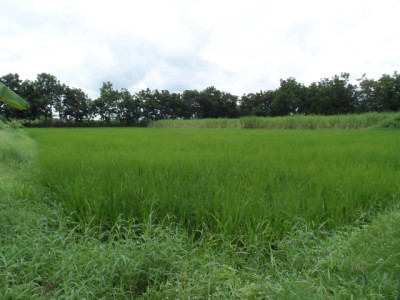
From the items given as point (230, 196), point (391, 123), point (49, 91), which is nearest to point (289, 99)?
point (391, 123)

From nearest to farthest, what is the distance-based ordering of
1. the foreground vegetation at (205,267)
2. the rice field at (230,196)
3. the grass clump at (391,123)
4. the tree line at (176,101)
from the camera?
the foreground vegetation at (205,267), the rice field at (230,196), the grass clump at (391,123), the tree line at (176,101)

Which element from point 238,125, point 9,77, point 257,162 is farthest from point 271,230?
point 9,77

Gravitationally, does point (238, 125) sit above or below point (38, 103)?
below

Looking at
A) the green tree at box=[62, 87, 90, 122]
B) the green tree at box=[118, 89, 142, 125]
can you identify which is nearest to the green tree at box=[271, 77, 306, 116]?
the green tree at box=[118, 89, 142, 125]

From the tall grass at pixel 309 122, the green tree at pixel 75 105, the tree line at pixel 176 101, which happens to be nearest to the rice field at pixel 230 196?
the tall grass at pixel 309 122

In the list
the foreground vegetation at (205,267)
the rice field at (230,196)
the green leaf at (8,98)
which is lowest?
the foreground vegetation at (205,267)

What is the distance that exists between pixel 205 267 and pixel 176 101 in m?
36.8

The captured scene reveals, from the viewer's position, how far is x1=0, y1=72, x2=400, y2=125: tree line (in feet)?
80.9

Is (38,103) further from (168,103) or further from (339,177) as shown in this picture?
(339,177)

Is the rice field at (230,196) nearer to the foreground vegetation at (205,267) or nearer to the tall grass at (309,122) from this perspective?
the foreground vegetation at (205,267)

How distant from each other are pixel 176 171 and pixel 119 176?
0.62 meters

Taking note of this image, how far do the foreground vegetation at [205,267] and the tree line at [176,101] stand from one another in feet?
88.7

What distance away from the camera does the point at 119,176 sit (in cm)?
261

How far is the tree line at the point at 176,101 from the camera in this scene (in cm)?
2466
